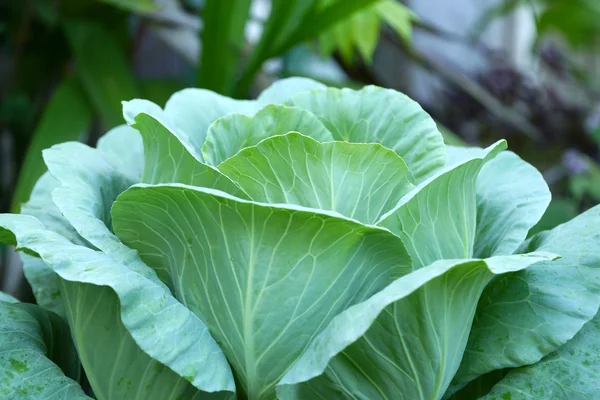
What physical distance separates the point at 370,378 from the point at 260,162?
0.16 meters

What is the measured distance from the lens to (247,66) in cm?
114

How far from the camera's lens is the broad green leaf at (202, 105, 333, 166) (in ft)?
1.47

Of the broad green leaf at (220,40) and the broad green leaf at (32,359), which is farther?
the broad green leaf at (220,40)

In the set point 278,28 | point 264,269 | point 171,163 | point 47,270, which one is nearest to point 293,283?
point 264,269

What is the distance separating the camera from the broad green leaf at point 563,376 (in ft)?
1.24

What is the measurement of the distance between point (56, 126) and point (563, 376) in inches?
40.9

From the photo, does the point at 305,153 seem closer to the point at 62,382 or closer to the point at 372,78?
the point at 62,382

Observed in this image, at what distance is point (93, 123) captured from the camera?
1423 millimetres

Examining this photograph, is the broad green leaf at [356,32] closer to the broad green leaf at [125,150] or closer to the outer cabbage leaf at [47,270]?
the broad green leaf at [125,150]

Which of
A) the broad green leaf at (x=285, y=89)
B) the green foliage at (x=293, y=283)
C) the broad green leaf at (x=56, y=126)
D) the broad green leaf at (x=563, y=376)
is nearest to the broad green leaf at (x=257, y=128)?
the green foliage at (x=293, y=283)

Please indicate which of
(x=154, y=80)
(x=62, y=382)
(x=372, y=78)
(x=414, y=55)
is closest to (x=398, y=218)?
(x=62, y=382)

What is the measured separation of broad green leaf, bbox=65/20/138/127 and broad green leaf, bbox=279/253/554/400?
0.88 m

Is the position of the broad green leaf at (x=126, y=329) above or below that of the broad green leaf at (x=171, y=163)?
below

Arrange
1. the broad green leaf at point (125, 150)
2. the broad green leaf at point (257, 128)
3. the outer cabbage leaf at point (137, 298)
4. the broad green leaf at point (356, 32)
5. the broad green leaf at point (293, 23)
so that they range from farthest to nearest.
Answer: the broad green leaf at point (356, 32)
the broad green leaf at point (293, 23)
the broad green leaf at point (125, 150)
the broad green leaf at point (257, 128)
the outer cabbage leaf at point (137, 298)
